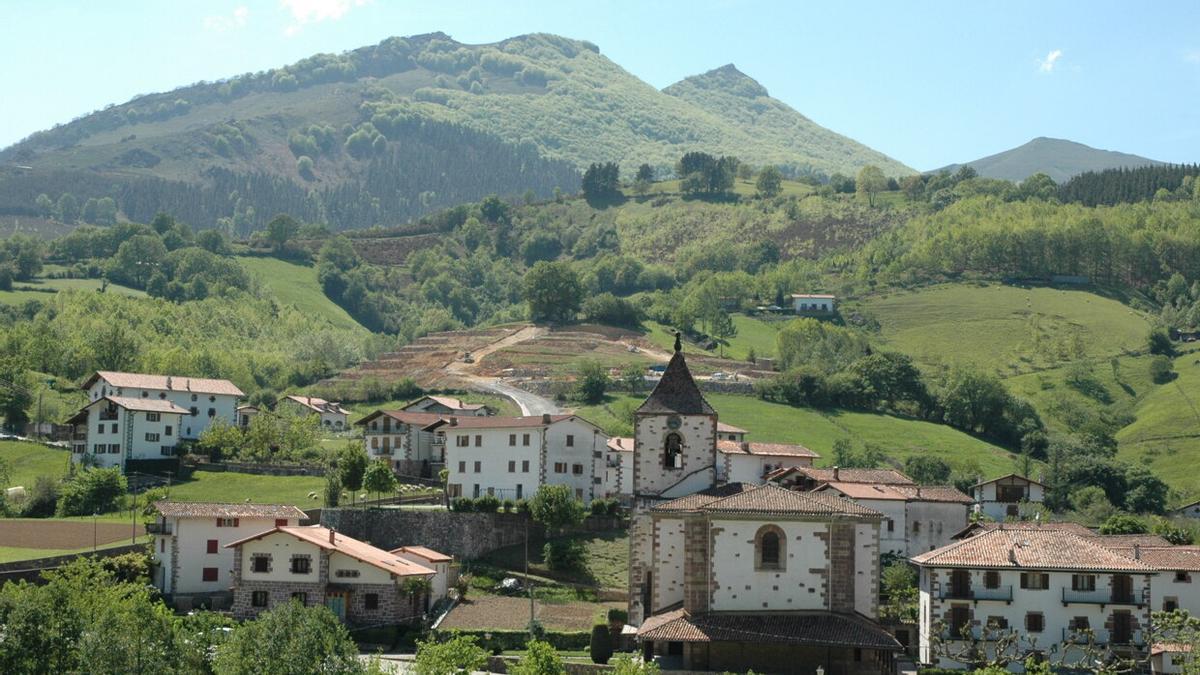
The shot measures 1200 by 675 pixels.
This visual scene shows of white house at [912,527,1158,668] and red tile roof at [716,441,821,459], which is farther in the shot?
red tile roof at [716,441,821,459]

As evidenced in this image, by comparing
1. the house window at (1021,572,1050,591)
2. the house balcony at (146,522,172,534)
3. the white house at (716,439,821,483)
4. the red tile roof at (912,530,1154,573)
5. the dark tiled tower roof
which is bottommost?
the house window at (1021,572,1050,591)

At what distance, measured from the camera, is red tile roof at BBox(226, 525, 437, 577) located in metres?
76.9

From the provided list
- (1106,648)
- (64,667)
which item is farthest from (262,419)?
(1106,648)

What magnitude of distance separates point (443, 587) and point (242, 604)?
376 inches

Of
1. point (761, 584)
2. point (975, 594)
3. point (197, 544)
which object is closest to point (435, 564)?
point (197, 544)

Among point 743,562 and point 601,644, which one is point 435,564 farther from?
point 743,562

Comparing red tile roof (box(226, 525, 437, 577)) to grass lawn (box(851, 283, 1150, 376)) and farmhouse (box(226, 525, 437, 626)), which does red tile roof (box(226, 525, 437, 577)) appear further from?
grass lawn (box(851, 283, 1150, 376))

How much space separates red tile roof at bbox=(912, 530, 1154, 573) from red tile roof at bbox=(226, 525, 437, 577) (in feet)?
75.3

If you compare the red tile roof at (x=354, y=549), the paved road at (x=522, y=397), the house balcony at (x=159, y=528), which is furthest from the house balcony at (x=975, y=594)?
the paved road at (x=522, y=397)

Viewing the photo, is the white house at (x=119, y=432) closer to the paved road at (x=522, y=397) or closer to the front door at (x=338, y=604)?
the paved road at (x=522, y=397)

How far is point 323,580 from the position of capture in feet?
253

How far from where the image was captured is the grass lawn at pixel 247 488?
9919 cm

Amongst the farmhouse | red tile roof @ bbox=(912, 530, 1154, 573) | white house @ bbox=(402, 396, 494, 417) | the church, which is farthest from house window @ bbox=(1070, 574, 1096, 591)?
white house @ bbox=(402, 396, 494, 417)

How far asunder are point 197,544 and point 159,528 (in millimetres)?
2496
